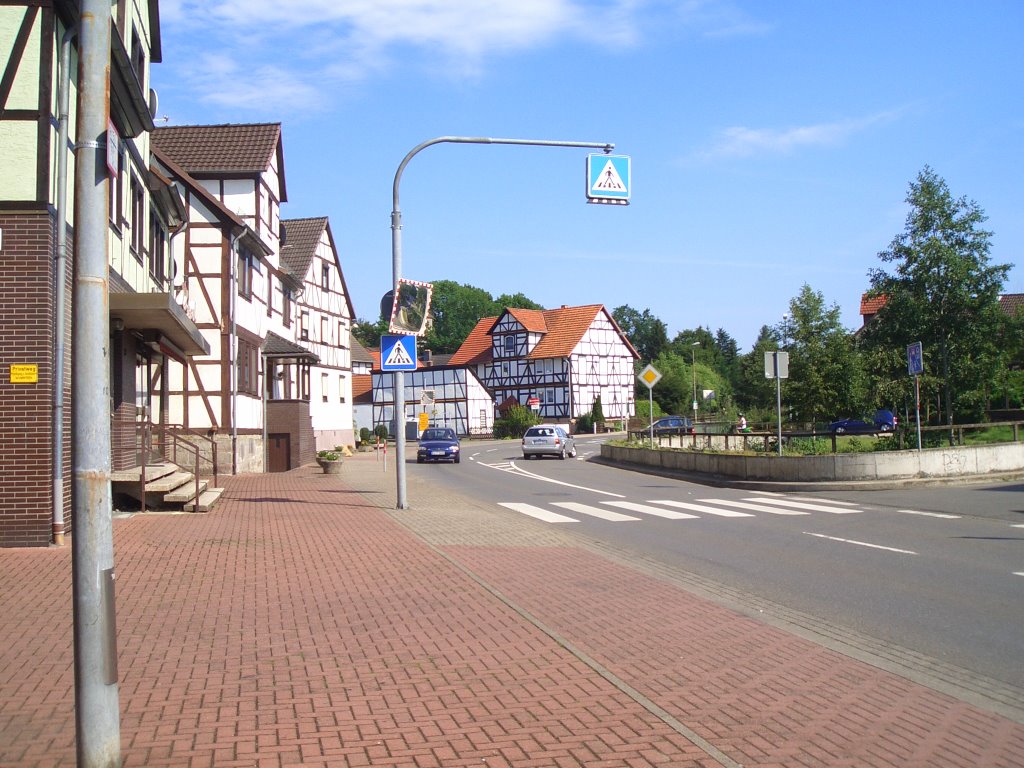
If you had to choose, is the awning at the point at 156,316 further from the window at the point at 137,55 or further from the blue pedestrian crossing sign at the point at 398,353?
the window at the point at 137,55

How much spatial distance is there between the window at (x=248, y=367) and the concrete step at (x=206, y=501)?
1146cm

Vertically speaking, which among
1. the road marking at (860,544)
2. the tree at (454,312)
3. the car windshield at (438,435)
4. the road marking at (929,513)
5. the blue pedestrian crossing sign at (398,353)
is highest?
the tree at (454,312)

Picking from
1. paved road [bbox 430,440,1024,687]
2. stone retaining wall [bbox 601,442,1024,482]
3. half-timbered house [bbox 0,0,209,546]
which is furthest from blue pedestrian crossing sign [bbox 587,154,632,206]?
stone retaining wall [bbox 601,442,1024,482]

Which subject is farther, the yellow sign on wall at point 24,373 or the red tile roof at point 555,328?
the red tile roof at point 555,328

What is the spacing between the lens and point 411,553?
11906mm

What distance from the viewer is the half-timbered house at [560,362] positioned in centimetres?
8712

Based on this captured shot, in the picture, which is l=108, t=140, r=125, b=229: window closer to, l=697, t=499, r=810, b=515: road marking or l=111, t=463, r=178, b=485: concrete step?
l=111, t=463, r=178, b=485: concrete step

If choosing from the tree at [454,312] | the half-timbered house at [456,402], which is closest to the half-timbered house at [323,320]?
the half-timbered house at [456,402]

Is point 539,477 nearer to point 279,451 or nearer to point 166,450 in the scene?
point 279,451

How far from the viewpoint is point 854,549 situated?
12.6 m

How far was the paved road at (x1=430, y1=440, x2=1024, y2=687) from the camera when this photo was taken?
814cm

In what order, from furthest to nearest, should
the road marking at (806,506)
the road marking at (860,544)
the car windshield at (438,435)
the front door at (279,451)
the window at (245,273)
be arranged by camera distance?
the car windshield at (438,435), the front door at (279,451), the window at (245,273), the road marking at (806,506), the road marking at (860,544)

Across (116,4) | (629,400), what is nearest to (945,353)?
(116,4)

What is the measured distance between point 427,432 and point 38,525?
31.8 metres
